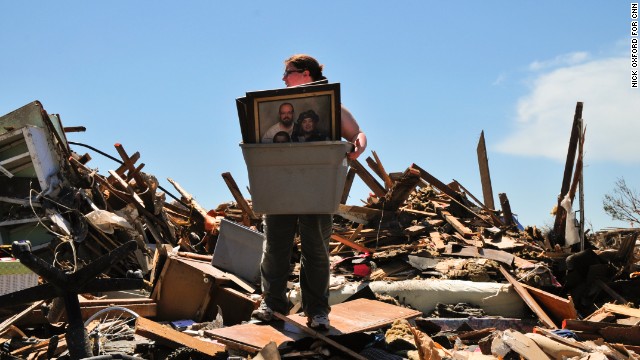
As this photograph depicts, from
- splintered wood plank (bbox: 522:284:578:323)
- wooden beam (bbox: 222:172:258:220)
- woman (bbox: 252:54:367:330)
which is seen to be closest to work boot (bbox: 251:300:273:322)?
woman (bbox: 252:54:367:330)

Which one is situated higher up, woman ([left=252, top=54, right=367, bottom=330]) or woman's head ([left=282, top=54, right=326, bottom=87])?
woman's head ([left=282, top=54, right=326, bottom=87])

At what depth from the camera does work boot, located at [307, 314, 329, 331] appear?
397 cm

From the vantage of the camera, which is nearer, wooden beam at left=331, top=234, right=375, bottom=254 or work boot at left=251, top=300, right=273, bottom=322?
work boot at left=251, top=300, right=273, bottom=322

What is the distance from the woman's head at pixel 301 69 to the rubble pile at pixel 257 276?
143 centimetres

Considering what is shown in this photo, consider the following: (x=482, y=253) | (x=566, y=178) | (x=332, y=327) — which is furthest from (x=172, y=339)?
(x=566, y=178)

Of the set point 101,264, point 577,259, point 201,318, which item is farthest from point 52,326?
point 577,259

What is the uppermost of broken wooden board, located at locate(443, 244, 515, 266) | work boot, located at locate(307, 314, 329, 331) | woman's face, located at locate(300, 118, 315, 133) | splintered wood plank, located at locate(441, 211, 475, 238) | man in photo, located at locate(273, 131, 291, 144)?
woman's face, located at locate(300, 118, 315, 133)

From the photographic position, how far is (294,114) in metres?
3.78

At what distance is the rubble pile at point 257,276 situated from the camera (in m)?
4.05

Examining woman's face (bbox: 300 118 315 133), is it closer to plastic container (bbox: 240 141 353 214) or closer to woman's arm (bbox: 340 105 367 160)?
plastic container (bbox: 240 141 353 214)

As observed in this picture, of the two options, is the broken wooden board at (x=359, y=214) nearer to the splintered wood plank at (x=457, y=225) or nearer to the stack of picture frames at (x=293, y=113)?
the splintered wood plank at (x=457, y=225)

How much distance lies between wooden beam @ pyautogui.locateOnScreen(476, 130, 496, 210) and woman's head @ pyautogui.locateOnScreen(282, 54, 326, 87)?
616 centimetres

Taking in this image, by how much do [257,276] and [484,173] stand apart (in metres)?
4.80

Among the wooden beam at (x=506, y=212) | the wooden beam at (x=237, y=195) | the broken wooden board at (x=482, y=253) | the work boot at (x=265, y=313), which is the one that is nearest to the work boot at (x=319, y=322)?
the work boot at (x=265, y=313)
